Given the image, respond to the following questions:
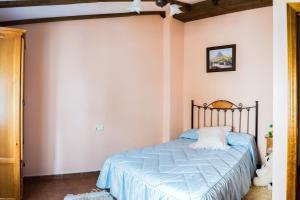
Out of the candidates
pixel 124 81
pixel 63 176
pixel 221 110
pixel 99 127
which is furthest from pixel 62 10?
pixel 221 110

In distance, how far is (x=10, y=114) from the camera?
2.65 meters

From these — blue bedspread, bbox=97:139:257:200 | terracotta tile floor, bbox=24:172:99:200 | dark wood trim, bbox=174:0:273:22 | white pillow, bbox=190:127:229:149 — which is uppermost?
dark wood trim, bbox=174:0:273:22

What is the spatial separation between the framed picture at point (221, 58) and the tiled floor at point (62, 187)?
5.77ft

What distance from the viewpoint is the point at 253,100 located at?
3.43 metres

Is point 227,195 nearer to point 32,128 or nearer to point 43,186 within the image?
point 43,186

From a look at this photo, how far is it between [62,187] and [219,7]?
3.36 m

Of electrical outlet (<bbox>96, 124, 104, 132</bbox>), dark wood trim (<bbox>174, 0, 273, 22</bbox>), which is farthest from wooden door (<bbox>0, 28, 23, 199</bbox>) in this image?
dark wood trim (<bbox>174, 0, 273, 22</bbox>)

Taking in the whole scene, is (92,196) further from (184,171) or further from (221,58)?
(221,58)

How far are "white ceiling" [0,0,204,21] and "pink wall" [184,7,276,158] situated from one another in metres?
1.08

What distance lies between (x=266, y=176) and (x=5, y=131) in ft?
10.3

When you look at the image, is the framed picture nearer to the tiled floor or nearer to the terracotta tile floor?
the tiled floor

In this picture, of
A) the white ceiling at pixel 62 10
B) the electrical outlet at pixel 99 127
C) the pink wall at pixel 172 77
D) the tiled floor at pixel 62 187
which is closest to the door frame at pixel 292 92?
the tiled floor at pixel 62 187

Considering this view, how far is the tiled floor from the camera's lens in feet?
9.50

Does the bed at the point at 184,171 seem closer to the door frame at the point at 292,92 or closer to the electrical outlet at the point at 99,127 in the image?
the door frame at the point at 292,92
